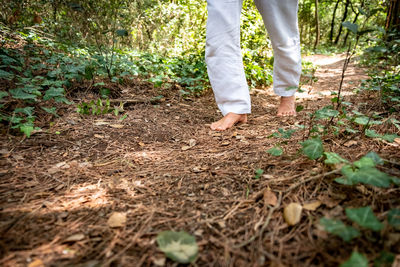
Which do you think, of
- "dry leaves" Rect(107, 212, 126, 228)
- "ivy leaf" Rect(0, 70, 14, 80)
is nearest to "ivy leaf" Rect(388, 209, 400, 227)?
"dry leaves" Rect(107, 212, 126, 228)

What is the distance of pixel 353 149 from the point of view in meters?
1.34

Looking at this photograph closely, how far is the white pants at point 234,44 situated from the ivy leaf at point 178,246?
139cm

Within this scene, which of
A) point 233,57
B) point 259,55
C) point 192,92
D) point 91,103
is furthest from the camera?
point 259,55

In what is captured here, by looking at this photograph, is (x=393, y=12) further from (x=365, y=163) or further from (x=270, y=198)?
(x=270, y=198)

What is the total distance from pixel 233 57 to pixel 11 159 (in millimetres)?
1683

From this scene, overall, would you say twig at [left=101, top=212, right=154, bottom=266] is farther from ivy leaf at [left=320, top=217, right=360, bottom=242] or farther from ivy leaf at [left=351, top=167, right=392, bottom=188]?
ivy leaf at [left=351, top=167, right=392, bottom=188]

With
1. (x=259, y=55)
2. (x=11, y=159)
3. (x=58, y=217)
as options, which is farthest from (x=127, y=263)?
(x=259, y=55)

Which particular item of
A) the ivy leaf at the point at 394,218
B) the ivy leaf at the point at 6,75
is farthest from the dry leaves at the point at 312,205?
the ivy leaf at the point at 6,75

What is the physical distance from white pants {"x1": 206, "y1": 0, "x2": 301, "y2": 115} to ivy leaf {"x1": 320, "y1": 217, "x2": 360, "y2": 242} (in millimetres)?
1290

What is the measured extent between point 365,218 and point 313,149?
44 centimetres

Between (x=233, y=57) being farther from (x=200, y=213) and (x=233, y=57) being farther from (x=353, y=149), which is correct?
(x=200, y=213)

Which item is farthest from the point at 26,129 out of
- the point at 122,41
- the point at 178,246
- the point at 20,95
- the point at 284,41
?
the point at 122,41

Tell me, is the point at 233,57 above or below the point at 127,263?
above

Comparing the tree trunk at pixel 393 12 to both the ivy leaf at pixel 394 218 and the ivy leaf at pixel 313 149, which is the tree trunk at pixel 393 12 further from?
the ivy leaf at pixel 394 218
